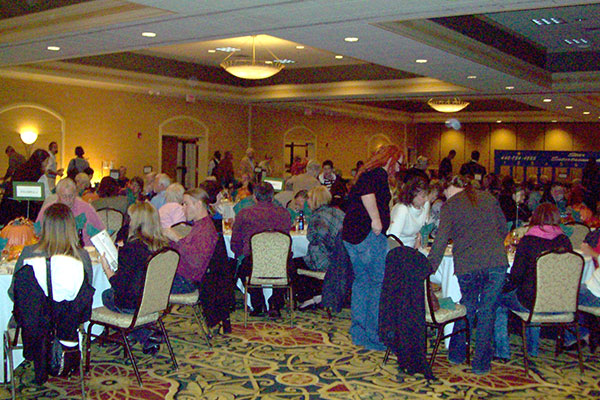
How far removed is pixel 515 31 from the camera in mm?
10219

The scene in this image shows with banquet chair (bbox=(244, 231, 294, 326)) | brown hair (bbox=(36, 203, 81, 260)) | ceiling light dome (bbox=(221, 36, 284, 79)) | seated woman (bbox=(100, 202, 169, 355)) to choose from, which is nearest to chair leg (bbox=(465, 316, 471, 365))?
banquet chair (bbox=(244, 231, 294, 326))

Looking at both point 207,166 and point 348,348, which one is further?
point 207,166

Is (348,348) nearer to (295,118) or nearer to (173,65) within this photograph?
(173,65)

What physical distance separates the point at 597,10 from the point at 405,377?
6.13 metres

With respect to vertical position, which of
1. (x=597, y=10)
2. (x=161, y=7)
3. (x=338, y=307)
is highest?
(x=597, y=10)

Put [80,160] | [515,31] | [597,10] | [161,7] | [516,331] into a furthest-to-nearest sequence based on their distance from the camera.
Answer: [80,160] → [515,31] → [597,10] → [161,7] → [516,331]

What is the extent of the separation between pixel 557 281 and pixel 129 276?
298 cm

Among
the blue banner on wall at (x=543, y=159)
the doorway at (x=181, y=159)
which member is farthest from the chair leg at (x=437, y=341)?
the doorway at (x=181, y=159)

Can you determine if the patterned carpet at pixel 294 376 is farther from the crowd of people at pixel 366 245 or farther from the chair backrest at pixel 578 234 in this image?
the chair backrest at pixel 578 234

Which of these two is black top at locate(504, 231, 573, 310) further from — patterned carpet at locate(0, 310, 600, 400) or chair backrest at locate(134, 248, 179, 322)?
chair backrest at locate(134, 248, 179, 322)

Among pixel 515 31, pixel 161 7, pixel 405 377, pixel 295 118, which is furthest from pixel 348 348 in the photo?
pixel 295 118

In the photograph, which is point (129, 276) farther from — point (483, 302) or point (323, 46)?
point (323, 46)

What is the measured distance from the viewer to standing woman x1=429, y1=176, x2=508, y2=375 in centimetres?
451

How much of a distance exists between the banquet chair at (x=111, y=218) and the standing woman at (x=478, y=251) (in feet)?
14.0
